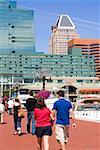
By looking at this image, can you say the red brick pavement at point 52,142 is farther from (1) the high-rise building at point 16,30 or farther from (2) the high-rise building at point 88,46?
(1) the high-rise building at point 16,30

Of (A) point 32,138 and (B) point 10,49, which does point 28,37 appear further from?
(A) point 32,138

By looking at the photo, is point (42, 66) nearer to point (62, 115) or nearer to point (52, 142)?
point (52, 142)

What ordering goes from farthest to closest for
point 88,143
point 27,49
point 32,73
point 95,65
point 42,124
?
1. point 27,49
2. point 95,65
3. point 32,73
4. point 88,143
5. point 42,124

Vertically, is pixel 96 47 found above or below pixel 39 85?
above

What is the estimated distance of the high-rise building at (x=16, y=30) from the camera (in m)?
180

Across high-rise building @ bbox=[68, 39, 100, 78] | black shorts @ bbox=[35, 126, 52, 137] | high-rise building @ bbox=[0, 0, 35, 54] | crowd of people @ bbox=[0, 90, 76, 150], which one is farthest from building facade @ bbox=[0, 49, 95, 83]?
black shorts @ bbox=[35, 126, 52, 137]

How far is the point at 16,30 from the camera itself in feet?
612

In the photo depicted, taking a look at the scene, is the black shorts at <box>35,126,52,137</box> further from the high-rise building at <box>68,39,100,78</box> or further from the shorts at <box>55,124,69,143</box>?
the high-rise building at <box>68,39,100,78</box>

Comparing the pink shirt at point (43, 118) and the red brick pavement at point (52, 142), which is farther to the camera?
the red brick pavement at point (52, 142)

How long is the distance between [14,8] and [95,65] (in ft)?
151

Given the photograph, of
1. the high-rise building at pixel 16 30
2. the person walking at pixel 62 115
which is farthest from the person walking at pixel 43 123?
the high-rise building at pixel 16 30

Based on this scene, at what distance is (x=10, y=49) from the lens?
7116 inches

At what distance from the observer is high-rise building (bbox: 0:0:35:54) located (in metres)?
180

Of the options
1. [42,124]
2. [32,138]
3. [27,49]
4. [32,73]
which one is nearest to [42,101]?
[42,124]
